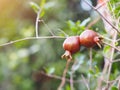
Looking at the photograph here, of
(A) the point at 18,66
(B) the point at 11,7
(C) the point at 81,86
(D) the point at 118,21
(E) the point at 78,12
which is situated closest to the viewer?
(D) the point at 118,21

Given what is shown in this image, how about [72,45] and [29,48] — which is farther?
[29,48]

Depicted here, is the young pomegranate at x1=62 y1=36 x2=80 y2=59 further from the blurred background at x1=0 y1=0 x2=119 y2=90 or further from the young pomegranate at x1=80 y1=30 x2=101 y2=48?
the blurred background at x1=0 y1=0 x2=119 y2=90

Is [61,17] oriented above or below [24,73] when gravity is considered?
above

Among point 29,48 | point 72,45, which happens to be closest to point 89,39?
point 72,45

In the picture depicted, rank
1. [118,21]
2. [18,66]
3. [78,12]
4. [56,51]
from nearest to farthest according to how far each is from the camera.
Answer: [118,21], [78,12], [56,51], [18,66]

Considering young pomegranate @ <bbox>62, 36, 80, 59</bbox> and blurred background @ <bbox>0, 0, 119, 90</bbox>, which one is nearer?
young pomegranate @ <bbox>62, 36, 80, 59</bbox>

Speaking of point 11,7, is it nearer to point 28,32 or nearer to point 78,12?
point 28,32

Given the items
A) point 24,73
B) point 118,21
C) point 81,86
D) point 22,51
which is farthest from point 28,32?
point 118,21

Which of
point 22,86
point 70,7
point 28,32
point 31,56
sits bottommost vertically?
point 22,86

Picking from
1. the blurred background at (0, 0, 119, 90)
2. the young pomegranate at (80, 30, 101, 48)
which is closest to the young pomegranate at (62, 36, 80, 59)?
the young pomegranate at (80, 30, 101, 48)

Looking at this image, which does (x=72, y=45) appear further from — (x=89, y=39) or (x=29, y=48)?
(x=29, y=48)

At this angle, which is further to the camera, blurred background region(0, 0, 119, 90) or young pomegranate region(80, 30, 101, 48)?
blurred background region(0, 0, 119, 90)
